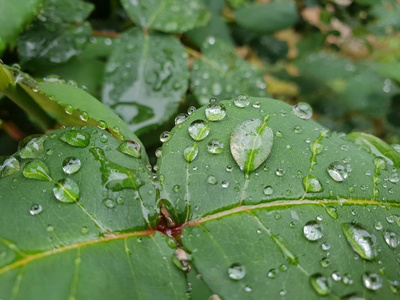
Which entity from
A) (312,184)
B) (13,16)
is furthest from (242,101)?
(13,16)

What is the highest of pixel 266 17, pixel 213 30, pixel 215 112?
pixel 215 112

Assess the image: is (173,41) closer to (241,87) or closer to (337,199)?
(241,87)

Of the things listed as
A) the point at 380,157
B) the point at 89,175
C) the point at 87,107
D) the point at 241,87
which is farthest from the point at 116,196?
the point at 241,87

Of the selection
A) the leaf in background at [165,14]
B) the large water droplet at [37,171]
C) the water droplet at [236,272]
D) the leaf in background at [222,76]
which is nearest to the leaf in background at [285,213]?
the water droplet at [236,272]

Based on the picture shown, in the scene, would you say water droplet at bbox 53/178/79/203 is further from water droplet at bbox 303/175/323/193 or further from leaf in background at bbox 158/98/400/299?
water droplet at bbox 303/175/323/193

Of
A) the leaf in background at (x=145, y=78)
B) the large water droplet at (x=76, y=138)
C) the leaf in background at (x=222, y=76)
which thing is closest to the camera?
the large water droplet at (x=76, y=138)

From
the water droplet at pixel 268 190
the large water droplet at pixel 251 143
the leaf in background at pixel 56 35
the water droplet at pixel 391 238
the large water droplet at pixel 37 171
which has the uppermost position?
the large water droplet at pixel 37 171

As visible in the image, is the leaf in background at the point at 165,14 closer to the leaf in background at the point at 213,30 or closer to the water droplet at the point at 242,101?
the leaf in background at the point at 213,30

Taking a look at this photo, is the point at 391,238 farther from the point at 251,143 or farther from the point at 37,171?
the point at 37,171
